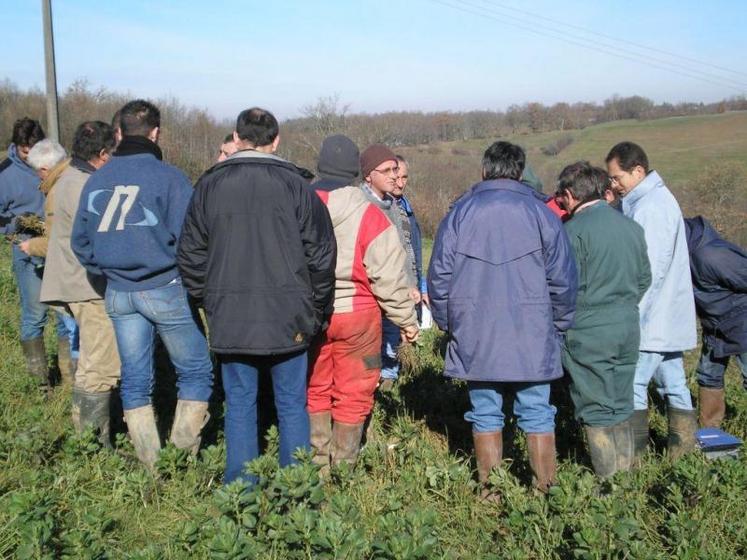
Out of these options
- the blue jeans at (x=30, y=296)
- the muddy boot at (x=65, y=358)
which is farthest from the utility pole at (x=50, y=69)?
the muddy boot at (x=65, y=358)

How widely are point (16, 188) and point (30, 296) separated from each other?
0.87 metres

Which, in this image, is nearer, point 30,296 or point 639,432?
point 639,432

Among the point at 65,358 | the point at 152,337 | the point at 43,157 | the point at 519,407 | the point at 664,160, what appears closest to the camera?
the point at 519,407

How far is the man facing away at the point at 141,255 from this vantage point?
3.92 meters

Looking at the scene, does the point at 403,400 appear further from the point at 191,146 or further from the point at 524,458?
the point at 191,146

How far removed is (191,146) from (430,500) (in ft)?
91.3

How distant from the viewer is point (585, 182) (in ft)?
13.4

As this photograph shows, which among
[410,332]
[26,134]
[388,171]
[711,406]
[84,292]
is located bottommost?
[711,406]

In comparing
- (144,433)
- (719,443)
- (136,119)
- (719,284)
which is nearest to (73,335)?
(144,433)

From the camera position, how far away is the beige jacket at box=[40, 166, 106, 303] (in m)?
4.43

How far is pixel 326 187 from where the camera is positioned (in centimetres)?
405

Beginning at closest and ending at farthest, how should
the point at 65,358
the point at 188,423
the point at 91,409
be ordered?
the point at 188,423 → the point at 91,409 → the point at 65,358

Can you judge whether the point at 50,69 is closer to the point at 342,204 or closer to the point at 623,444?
the point at 342,204

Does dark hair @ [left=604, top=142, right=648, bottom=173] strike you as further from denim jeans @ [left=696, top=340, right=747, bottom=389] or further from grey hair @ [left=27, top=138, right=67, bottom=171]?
grey hair @ [left=27, top=138, right=67, bottom=171]
